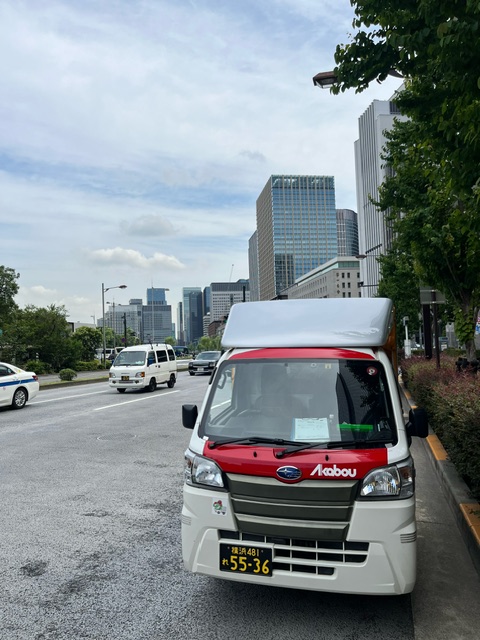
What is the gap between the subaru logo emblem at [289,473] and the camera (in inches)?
140

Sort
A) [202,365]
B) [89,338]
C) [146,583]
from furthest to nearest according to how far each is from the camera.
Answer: [89,338] → [202,365] → [146,583]

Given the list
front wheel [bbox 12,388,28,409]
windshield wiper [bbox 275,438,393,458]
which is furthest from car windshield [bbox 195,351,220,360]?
windshield wiper [bbox 275,438,393,458]

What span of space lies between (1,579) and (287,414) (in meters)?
2.66

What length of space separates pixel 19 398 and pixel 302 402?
1459cm

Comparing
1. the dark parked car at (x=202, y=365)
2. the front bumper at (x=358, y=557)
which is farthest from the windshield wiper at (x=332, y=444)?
the dark parked car at (x=202, y=365)

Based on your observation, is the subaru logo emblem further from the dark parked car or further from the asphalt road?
the dark parked car

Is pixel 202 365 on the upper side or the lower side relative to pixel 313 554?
lower

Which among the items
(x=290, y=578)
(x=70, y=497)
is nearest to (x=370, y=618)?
(x=290, y=578)

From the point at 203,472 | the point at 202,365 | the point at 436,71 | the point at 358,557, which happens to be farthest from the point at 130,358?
the point at 358,557

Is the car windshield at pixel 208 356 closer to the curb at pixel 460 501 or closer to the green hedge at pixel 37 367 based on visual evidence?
the green hedge at pixel 37 367

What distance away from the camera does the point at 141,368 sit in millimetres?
22516

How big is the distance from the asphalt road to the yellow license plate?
34cm

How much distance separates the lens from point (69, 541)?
17.0 ft

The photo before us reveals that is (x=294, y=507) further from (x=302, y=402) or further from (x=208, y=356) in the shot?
(x=208, y=356)
